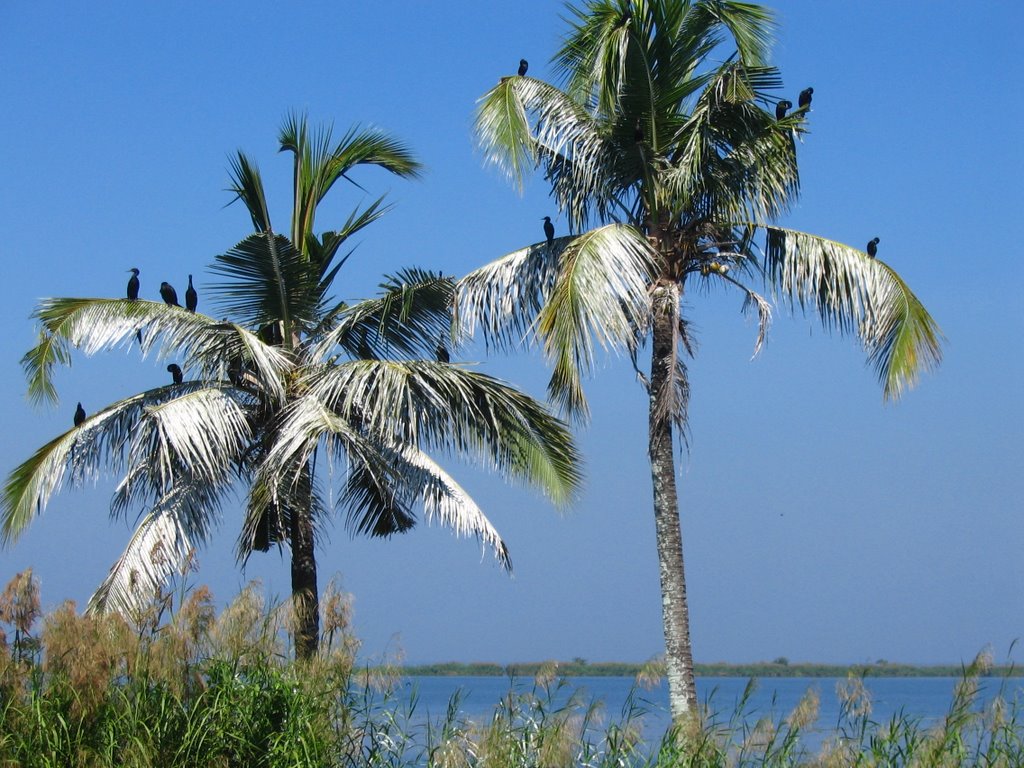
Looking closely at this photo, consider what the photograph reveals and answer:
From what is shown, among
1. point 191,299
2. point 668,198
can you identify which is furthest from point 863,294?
point 191,299

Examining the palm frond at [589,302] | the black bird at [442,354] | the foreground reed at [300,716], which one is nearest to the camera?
the foreground reed at [300,716]

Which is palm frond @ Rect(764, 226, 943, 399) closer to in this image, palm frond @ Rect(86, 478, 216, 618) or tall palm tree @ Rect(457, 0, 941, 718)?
tall palm tree @ Rect(457, 0, 941, 718)

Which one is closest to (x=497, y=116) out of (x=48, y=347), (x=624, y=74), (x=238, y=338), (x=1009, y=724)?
(x=624, y=74)

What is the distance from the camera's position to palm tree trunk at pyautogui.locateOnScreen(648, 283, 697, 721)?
11008 millimetres

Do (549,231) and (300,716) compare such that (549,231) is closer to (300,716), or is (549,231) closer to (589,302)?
(589,302)

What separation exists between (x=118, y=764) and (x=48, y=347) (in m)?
5.22

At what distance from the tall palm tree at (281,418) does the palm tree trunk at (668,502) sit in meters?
1.23

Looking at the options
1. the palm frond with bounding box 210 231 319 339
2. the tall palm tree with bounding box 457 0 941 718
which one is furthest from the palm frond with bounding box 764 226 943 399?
the palm frond with bounding box 210 231 319 339

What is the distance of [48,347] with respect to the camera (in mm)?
12211

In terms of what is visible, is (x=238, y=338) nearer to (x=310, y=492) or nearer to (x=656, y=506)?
(x=310, y=492)

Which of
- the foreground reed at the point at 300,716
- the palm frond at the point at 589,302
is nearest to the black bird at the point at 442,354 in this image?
the palm frond at the point at 589,302

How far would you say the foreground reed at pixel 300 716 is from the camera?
7.70 meters

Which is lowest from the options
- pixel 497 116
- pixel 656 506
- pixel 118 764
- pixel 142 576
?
pixel 118 764

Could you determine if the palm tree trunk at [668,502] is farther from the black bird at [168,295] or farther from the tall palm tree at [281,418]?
the black bird at [168,295]
